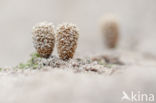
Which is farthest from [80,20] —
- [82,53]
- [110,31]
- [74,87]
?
[74,87]

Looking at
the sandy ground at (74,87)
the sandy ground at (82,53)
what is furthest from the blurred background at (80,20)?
the sandy ground at (74,87)

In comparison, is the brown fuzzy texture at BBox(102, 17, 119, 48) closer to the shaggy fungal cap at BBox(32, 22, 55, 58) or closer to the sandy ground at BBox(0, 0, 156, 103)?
the sandy ground at BBox(0, 0, 156, 103)

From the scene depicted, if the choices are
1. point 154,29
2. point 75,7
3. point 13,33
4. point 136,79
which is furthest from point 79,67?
point 75,7

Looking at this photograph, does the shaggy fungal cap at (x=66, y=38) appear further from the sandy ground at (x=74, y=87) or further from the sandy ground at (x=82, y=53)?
the sandy ground at (x=74, y=87)

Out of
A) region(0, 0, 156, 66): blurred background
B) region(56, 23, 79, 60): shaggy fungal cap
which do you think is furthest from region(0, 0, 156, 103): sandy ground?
region(56, 23, 79, 60): shaggy fungal cap

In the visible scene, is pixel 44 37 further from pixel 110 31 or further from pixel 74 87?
pixel 110 31

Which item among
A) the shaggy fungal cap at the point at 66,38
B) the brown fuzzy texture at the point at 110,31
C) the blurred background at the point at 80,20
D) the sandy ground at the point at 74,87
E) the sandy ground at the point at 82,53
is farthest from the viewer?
the blurred background at the point at 80,20

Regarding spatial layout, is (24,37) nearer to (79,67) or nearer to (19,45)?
(19,45)

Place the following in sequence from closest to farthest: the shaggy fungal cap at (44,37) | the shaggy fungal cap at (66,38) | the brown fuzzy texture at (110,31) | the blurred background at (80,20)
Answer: the shaggy fungal cap at (66,38), the shaggy fungal cap at (44,37), the brown fuzzy texture at (110,31), the blurred background at (80,20)
